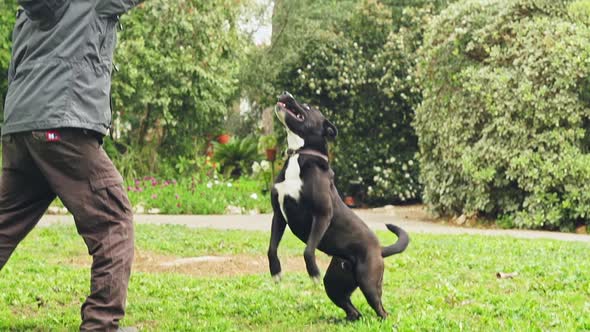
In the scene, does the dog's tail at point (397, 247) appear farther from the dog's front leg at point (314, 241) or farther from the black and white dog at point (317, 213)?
the dog's front leg at point (314, 241)

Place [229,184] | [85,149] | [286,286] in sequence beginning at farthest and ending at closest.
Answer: [229,184], [286,286], [85,149]

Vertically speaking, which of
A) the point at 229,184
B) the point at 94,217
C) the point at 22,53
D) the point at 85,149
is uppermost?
the point at 22,53

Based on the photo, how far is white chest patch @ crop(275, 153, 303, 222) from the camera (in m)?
4.68

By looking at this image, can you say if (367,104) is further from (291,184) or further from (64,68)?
(64,68)

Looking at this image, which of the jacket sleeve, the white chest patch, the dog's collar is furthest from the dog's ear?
the jacket sleeve

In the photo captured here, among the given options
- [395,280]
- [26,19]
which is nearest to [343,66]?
[395,280]

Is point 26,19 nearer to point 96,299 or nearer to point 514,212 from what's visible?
point 96,299

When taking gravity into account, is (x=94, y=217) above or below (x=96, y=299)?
above

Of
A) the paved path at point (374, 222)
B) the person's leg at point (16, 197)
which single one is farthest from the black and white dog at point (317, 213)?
the paved path at point (374, 222)

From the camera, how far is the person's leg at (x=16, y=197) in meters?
4.28

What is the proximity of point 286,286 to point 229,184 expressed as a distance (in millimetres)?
10435

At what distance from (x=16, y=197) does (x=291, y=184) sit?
4.97 feet

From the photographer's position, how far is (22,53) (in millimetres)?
4230

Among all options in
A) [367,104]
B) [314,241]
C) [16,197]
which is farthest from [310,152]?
[367,104]
